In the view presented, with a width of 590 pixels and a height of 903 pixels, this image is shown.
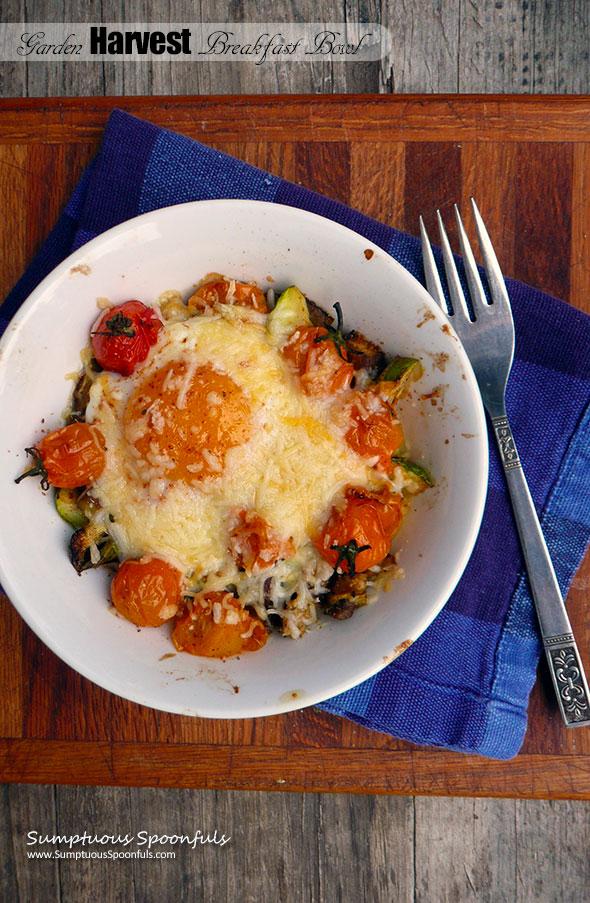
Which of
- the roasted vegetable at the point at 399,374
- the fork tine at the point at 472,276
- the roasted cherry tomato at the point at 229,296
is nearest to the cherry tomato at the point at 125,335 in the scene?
the roasted cherry tomato at the point at 229,296

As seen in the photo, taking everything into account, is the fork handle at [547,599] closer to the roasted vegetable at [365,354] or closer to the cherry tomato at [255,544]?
the roasted vegetable at [365,354]

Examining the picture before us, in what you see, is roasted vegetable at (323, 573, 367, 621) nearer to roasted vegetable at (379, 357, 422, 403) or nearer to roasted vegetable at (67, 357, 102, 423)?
roasted vegetable at (379, 357, 422, 403)

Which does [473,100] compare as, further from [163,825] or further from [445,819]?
[163,825]

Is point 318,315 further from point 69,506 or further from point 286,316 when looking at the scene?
point 69,506

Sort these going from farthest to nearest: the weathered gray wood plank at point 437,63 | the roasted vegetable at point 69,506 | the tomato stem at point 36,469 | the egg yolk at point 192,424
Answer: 1. the weathered gray wood plank at point 437,63
2. the roasted vegetable at point 69,506
3. the tomato stem at point 36,469
4. the egg yolk at point 192,424

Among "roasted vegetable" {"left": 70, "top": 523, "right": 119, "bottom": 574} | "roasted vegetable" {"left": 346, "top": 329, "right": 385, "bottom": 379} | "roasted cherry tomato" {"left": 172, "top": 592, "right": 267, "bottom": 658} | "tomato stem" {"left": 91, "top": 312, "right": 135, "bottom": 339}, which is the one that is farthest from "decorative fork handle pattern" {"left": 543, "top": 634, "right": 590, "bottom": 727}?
"tomato stem" {"left": 91, "top": 312, "right": 135, "bottom": 339}

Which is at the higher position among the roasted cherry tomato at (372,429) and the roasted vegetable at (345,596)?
the roasted cherry tomato at (372,429)

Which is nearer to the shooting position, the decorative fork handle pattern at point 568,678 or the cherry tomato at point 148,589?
the cherry tomato at point 148,589

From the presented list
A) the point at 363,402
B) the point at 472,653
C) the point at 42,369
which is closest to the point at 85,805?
the point at 472,653
